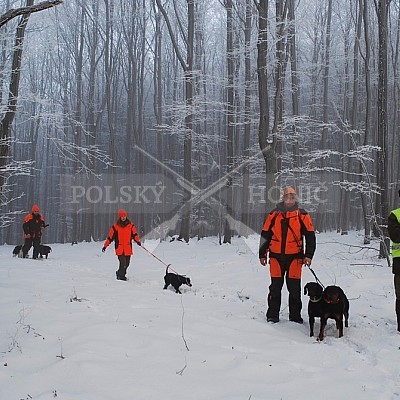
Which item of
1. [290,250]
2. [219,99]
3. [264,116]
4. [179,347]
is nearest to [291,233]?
[290,250]

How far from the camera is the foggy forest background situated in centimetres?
1330

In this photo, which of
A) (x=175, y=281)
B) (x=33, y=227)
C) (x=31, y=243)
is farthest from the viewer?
(x=31, y=243)

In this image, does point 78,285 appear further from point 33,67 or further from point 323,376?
point 33,67

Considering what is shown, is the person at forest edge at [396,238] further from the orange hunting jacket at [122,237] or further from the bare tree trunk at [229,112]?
the bare tree trunk at [229,112]

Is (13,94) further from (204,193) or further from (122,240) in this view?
(204,193)

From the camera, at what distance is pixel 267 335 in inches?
213

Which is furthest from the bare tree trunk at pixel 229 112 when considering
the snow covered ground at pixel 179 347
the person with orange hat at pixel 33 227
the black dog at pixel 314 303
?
the black dog at pixel 314 303

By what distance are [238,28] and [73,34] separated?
42.3ft

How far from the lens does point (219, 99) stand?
2827 cm

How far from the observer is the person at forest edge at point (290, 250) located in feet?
20.4

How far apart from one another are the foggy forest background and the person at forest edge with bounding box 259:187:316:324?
5454 mm

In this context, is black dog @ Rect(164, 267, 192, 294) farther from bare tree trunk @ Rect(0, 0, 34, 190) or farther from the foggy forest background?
bare tree trunk @ Rect(0, 0, 34, 190)

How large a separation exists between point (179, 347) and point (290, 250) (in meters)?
2.46

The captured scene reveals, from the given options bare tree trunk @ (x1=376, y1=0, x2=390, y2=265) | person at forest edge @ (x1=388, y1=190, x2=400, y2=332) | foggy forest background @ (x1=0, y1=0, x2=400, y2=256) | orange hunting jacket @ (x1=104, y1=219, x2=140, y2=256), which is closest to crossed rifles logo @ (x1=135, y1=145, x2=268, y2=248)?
foggy forest background @ (x1=0, y1=0, x2=400, y2=256)
